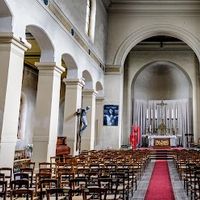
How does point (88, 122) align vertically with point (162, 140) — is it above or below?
above

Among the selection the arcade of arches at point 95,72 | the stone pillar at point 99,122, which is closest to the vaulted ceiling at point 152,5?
the arcade of arches at point 95,72

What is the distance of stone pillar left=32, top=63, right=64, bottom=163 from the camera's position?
10258 millimetres

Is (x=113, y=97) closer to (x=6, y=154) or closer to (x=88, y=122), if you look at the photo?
(x=88, y=122)

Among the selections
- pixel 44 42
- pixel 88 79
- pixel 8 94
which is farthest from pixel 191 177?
pixel 88 79

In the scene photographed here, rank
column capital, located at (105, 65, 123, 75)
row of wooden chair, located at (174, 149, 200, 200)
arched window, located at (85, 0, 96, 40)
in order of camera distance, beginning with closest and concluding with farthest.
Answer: row of wooden chair, located at (174, 149, 200, 200) < arched window, located at (85, 0, 96, 40) < column capital, located at (105, 65, 123, 75)

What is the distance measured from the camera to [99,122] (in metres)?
19.1

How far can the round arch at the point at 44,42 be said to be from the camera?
9.63m

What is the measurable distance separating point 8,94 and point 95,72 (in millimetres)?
9974

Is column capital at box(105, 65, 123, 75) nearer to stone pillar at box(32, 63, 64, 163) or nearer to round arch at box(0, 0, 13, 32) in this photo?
stone pillar at box(32, 63, 64, 163)

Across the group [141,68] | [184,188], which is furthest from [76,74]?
[141,68]

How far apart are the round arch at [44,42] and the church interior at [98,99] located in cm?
4

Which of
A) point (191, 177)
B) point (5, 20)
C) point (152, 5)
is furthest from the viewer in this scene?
point (152, 5)

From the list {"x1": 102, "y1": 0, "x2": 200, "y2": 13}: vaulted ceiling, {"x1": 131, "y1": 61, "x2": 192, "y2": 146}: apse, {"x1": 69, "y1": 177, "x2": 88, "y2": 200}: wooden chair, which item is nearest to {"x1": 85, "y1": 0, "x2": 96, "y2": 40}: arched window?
{"x1": 102, "y1": 0, "x2": 200, "y2": 13}: vaulted ceiling

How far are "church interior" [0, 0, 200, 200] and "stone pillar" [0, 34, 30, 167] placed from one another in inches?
1.0
